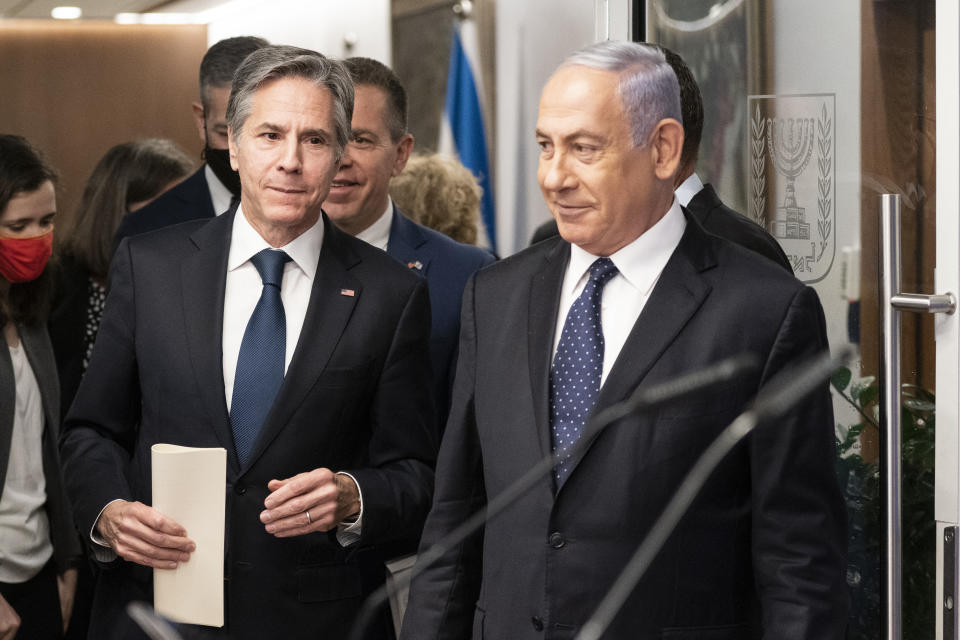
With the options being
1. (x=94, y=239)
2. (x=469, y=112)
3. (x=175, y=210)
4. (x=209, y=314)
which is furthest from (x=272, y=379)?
(x=469, y=112)

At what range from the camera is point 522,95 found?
Result: 482 cm

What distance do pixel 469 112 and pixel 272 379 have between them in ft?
10.2

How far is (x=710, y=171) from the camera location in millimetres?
2703

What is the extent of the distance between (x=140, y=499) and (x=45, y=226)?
107 cm

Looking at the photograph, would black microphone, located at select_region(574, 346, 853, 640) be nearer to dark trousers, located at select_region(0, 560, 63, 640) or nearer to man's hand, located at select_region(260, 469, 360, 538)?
man's hand, located at select_region(260, 469, 360, 538)

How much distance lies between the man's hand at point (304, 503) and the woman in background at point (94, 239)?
130cm

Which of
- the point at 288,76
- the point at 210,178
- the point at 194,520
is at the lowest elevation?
the point at 194,520

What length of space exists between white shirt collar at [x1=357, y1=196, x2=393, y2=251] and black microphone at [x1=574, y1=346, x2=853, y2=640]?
4.60 feet

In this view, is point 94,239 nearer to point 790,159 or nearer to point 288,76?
point 288,76

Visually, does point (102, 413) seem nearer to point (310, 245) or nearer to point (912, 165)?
point (310, 245)

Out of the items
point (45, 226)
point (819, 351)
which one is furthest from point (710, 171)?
point (45, 226)

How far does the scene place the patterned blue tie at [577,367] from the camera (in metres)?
1.72

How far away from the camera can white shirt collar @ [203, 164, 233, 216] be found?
313cm

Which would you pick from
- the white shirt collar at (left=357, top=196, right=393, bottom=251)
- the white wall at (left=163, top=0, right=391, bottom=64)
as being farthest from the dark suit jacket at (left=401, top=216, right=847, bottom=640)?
the white wall at (left=163, top=0, right=391, bottom=64)
